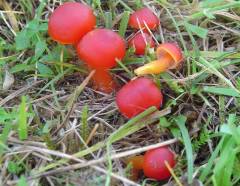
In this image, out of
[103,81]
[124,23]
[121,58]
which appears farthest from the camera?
[124,23]

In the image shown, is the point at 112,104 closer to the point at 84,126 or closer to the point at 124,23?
the point at 84,126

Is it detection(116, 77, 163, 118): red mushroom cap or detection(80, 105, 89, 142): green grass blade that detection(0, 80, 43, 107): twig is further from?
detection(116, 77, 163, 118): red mushroom cap

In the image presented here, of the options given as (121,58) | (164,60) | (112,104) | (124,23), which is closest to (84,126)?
(112,104)

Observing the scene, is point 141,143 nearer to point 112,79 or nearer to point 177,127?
point 177,127

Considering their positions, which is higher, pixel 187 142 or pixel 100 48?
pixel 100 48

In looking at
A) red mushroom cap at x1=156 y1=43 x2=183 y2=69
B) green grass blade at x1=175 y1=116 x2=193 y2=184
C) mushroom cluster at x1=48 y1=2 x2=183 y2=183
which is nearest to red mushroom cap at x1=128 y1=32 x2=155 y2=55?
mushroom cluster at x1=48 y1=2 x2=183 y2=183

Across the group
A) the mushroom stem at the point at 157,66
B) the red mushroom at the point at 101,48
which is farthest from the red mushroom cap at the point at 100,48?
the mushroom stem at the point at 157,66

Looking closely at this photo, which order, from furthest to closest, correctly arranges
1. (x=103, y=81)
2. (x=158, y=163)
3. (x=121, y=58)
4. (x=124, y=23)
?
(x=124, y=23) → (x=103, y=81) → (x=121, y=58) → (x=158, y=163)
